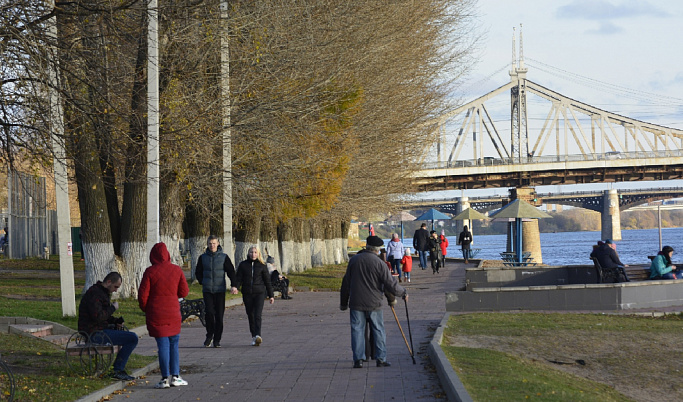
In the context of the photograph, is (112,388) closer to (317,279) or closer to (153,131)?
(153,131)

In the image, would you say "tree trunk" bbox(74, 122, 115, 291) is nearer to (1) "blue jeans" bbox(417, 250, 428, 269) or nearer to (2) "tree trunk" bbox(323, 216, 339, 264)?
(1) "blue jeans" bbox(417, 250, 428, 269)

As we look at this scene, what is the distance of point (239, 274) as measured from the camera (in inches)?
535

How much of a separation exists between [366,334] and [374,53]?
1542cm

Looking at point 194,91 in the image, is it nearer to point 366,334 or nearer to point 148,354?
point 148,354

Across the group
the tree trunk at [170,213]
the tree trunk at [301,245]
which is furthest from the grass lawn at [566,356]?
the tree trunk at [301,245]

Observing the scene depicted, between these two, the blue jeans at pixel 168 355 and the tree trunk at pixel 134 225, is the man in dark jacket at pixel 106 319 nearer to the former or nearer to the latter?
the blue jeans at pixel 168 355

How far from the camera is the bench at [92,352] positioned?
32.4 feet

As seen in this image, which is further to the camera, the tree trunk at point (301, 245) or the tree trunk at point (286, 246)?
the tree trunk at point (301, 245)

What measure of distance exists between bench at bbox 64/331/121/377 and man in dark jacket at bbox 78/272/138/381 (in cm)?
7

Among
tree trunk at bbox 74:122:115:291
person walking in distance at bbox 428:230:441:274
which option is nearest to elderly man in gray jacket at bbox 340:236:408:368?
tree trunk at bbox 74:122:115:291

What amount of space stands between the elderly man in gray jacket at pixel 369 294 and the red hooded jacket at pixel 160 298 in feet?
7.43

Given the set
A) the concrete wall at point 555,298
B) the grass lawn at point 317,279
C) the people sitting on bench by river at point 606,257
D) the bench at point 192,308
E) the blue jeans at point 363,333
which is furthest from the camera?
the grass lawn at point 317,279

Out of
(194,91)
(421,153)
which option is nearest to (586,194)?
(421,153)

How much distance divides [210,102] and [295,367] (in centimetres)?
927
